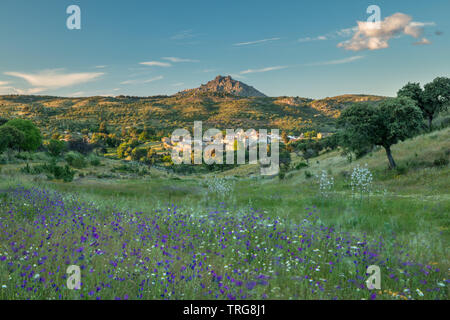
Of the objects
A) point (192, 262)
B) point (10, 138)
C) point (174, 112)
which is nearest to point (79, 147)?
point (10, 138)

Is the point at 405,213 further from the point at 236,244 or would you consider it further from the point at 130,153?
the point at 130,153

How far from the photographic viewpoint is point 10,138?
52.6m

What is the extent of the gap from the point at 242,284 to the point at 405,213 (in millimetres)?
10347

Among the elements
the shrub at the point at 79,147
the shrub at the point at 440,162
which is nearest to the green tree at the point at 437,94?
the shrub at the point at 440,162

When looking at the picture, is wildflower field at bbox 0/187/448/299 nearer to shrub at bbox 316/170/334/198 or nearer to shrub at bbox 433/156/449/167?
shrub at bbox 316/170/334/198

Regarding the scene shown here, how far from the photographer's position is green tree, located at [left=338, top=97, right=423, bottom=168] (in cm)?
2552

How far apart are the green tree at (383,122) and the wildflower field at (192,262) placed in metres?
22.3

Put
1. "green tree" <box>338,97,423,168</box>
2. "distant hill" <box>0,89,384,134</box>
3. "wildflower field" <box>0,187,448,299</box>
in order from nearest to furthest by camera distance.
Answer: "wildflower field" <box>0,187,448,299</box>, "green tree" <box>338,97,423,168</box>, "distant hill" <box>0,89,384,134</box>

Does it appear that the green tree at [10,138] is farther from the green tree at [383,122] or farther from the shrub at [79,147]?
the green tree at [383,122]

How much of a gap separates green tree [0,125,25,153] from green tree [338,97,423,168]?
54.2 m

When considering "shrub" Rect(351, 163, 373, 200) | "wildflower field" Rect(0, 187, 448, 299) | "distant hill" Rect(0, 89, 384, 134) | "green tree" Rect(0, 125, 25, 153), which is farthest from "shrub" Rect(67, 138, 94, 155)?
"wildflower field" Rect(0, 187, 448, 299)

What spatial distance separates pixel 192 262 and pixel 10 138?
61.3m

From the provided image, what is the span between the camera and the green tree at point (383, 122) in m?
25.5
